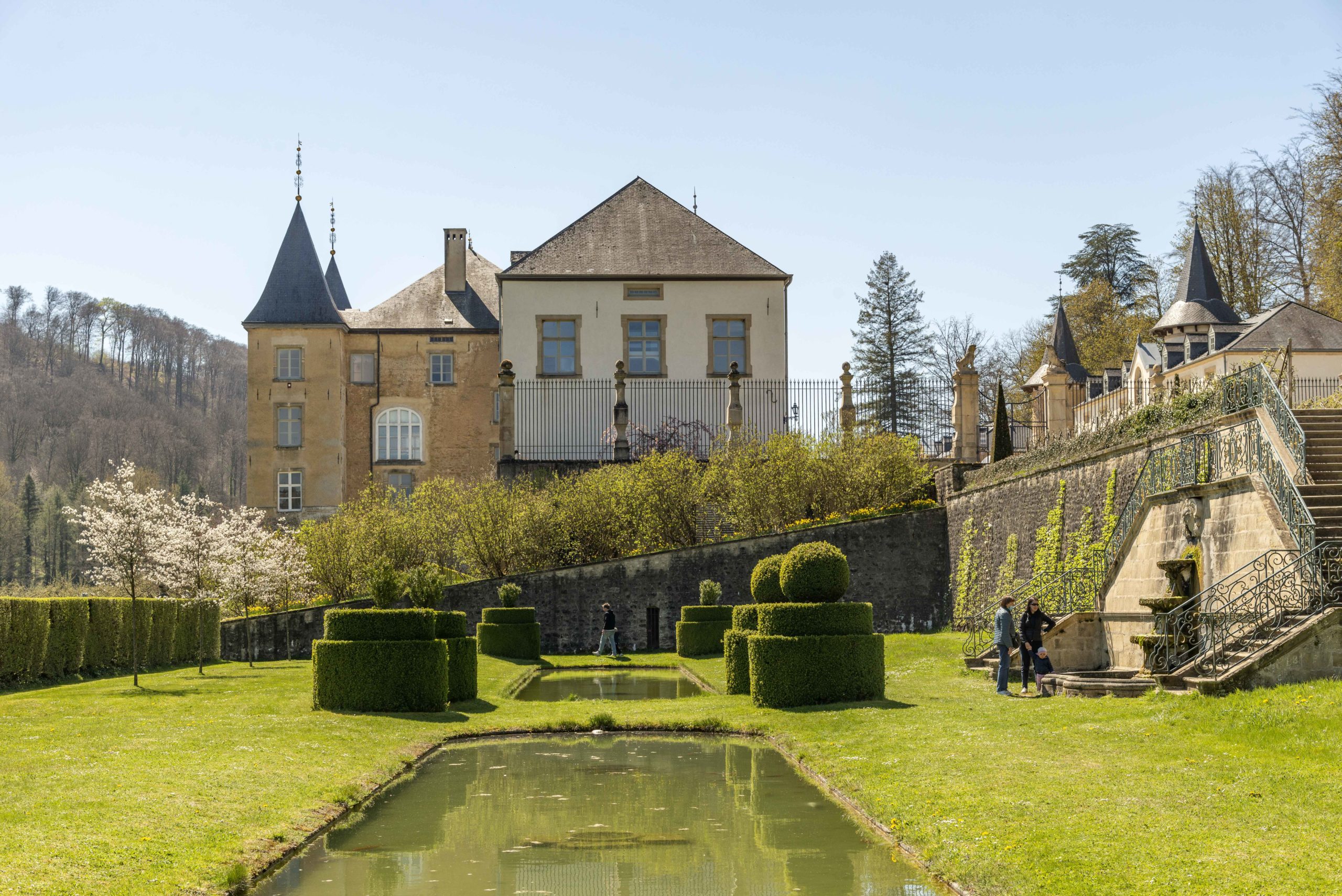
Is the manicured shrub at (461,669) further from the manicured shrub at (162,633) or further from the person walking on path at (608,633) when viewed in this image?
the manicured shrub at (162,633)

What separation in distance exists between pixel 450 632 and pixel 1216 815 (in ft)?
39.0

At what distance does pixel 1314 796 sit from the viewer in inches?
317

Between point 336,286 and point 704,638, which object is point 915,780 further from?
point 336,286

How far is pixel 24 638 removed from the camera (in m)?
20.0

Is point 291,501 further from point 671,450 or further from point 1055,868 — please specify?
point 1055,868

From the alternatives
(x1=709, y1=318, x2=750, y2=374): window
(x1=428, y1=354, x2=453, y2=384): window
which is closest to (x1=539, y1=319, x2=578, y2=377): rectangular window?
(x1=709, y1=318, x2=750, y2=374): window

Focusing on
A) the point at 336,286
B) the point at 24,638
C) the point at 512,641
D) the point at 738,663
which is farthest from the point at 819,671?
the point at 336,286

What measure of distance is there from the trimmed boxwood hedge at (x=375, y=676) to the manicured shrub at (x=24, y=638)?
6.82 m

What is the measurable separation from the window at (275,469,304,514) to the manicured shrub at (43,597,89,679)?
2033cm

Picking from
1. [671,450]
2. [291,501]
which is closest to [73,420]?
[291,501]

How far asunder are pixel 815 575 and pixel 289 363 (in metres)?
31.7

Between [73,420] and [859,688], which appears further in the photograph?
[73,420]

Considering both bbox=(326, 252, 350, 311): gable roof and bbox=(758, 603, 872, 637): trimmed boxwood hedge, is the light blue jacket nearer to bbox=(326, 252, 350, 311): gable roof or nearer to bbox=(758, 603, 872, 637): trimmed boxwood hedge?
bbox=(758, 603, 872, 637): trimmed boxwood hedge

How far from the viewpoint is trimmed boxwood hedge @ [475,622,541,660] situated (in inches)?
979
